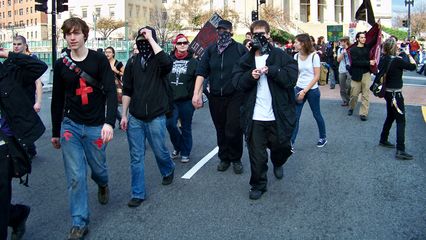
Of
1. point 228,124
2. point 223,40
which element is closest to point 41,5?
point 223,40

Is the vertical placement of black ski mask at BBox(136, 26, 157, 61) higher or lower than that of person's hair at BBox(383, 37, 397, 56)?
lower

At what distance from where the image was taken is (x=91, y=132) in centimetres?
448

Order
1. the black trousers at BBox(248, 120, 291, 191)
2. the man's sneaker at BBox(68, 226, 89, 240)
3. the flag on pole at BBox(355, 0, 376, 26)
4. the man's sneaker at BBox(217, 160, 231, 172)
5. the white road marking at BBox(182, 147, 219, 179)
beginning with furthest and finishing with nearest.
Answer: the flag on pole at BBox(355, 0, 376, 26) → the man's sneaker at BBox(217, 160, 231, 172) → the white road marking at BBox(182, 147, 219, 179) → the black trousers at BBox(248, 120, 291, 191) → the man's sneaker at BBox(68, 226, 89, 240)

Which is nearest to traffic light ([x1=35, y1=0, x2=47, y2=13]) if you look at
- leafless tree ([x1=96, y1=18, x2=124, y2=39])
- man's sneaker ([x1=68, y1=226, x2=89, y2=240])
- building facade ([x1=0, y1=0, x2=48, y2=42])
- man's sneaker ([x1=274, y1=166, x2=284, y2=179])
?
man's sneaker ([x1=274, y1=166, x2=284, y2=179])

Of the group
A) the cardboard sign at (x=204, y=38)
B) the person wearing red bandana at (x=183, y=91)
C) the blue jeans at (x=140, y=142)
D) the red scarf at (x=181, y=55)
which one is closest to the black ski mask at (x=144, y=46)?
the blue jeans at (x=140, y=142)

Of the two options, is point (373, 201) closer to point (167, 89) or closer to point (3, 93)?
point (167, 89)

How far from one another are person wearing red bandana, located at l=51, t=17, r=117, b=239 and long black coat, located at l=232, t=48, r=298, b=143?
1460 mm

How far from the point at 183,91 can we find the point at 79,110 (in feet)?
9.58

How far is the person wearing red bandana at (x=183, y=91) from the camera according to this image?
7234mm

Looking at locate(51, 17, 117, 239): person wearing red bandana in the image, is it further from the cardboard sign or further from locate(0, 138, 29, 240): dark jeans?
the cardboard sign

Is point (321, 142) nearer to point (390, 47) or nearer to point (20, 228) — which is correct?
point (390, 47)

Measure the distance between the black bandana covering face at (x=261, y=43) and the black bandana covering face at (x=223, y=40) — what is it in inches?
41.2

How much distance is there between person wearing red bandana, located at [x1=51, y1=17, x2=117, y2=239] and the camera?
170 inches

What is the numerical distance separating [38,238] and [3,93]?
1382mm
